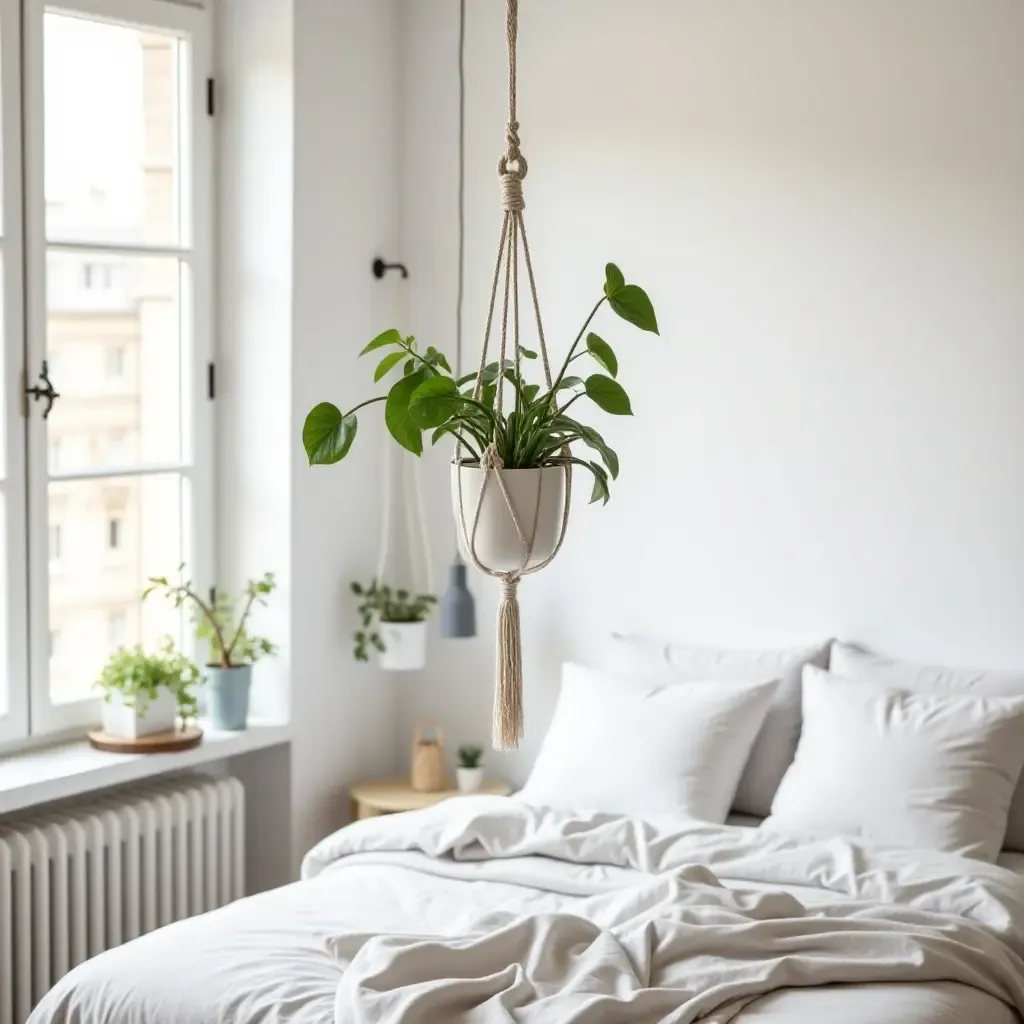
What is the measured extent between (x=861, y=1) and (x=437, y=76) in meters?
1.25

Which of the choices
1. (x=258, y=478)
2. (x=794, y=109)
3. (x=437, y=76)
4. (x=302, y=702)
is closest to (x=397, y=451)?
(x=258, y=478)

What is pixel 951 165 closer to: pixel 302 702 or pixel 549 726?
pixel 549 726

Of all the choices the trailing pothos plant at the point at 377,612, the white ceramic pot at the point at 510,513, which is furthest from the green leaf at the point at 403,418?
the trailing pothos plant at the point at 377,612

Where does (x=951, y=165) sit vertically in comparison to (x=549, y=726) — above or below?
above

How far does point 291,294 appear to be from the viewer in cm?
409

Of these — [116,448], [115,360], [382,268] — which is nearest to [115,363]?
[115,360]

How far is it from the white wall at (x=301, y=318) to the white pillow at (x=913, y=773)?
1.39 metres

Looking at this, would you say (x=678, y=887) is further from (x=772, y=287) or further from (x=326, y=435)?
(x=772, y=287)

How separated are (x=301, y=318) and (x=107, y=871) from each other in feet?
4.91

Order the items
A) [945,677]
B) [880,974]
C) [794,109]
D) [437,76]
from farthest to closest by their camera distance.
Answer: [437,76]
[794,109]
[945,677]
[880,974]

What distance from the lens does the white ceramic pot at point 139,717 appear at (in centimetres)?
Result: 382

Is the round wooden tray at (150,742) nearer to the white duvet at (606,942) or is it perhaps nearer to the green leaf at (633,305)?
the white duvet at (606,942)

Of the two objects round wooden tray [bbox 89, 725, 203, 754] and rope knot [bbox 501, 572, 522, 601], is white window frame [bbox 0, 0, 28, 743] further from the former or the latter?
rope knot [bbox 501, 572, 522, 601]

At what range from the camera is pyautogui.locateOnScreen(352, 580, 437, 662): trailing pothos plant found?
4.34 metres
